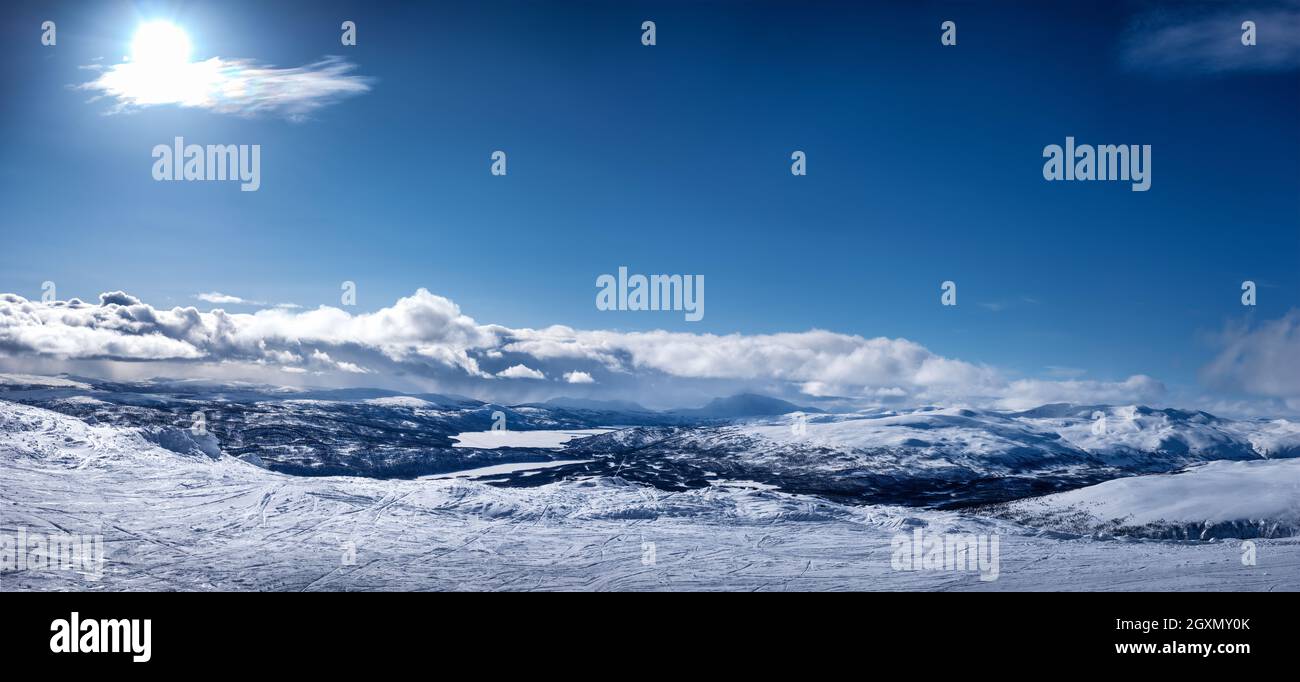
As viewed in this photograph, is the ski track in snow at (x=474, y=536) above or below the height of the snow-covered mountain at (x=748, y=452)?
above

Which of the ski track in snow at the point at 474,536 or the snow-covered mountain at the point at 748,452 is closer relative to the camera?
the ski track in snow at the point at 474,536

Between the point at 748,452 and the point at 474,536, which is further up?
the point at 474,536

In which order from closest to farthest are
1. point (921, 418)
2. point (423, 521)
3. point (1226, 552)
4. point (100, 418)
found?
point (1226, 552) < point (423, 521) < point (100, 418) < point (921, 418)

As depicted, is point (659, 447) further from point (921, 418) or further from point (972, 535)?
point (972, 535)

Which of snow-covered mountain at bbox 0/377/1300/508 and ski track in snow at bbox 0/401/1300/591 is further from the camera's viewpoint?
snow-covered mountain at bbox 0/377/1300/508

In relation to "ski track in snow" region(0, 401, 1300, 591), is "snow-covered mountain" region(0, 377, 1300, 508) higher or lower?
lower

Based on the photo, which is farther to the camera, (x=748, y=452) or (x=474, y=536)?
(x=748, y=452)

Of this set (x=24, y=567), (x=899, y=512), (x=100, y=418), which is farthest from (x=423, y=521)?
(x=100, y=418)
